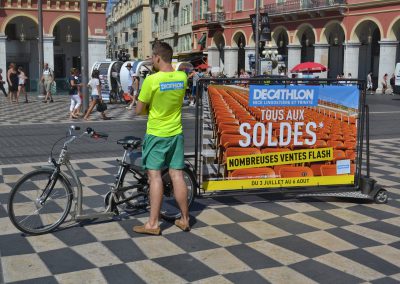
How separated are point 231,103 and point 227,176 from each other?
84 centimetres

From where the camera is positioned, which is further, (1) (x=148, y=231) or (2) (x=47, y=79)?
(2) (x=47, y=79)

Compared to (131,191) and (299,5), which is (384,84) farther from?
(131,191)

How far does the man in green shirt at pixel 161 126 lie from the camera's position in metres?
5.02

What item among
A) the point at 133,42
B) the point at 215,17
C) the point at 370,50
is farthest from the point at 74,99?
the point at 133,42

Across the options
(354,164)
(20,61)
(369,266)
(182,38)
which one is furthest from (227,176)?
(182,38)

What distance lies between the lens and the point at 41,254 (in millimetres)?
4664

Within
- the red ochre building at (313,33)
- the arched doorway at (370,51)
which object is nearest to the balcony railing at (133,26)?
the red ochre building at (313,33)

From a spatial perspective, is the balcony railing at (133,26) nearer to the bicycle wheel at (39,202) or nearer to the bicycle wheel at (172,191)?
the bicycle wheel at (172,191)

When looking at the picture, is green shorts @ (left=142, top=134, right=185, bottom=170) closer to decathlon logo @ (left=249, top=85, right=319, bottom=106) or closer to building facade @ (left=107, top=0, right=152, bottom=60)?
decathlon logo @ (left=249, top=85, right=319, bottom=106)

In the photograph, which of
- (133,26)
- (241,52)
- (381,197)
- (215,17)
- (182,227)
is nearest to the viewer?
(182,227)

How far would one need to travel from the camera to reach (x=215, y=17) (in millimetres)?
51344

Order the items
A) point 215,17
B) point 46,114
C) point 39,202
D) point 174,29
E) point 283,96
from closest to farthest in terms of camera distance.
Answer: point 39,202 → point 283,96 → point 46,114 → point 215,17 → point 174,29

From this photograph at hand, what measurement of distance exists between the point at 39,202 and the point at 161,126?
1.40 meters

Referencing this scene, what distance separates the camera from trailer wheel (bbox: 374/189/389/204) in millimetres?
6547
